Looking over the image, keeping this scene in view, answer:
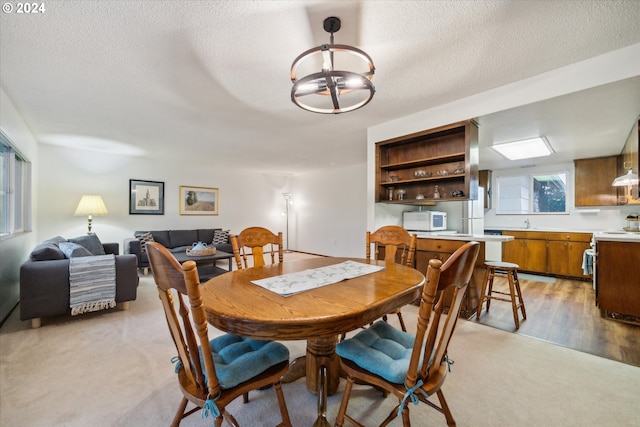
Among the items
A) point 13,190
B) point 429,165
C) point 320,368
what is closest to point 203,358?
point 320,368

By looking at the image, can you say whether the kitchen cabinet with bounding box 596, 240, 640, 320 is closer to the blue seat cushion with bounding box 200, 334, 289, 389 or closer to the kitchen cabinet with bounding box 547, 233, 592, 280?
the kitchen cabinet with bounding box 547, 233, 592, 280

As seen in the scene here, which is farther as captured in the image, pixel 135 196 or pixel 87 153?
pixel 135 196

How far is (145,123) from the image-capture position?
3.39 meters

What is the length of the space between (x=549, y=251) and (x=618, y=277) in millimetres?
2244

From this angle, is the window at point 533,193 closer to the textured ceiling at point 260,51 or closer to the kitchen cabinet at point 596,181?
the kitchen cabinet at point 596,181

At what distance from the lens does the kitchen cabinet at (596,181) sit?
4.26 meters

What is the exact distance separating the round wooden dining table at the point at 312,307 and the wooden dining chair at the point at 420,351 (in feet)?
0.56

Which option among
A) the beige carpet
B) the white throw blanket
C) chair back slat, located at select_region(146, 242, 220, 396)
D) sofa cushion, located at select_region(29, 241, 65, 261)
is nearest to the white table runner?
chair back slat, located at select_region(146, 242, 220, 396)

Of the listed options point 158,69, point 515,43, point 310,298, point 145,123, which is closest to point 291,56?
point 158,69

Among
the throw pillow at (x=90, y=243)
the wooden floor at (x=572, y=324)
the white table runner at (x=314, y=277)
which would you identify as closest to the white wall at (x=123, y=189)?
the throw pillow at (x=90, y=243)

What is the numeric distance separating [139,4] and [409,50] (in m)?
1.72

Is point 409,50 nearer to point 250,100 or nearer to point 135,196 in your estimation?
point 250,100

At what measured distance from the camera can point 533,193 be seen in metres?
5.15

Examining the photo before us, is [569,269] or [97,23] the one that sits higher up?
[97,23]
